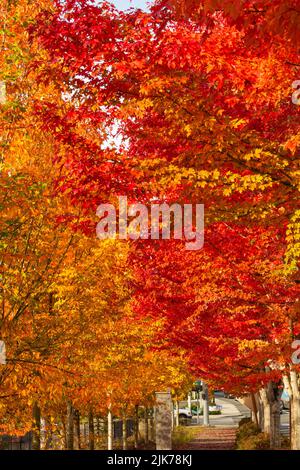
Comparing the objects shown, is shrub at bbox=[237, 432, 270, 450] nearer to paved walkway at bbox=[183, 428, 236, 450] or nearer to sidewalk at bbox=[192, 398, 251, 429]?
paved walkway at bbox=[183, 428, 236, 450]

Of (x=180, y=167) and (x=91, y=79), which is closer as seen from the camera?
(x=180, y=167)

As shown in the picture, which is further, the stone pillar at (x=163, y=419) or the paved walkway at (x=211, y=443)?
the paved walkway at (x=211, y=443)

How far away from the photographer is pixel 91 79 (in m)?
11.0

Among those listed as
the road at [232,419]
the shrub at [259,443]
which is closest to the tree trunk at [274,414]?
the shrub at [259,443]

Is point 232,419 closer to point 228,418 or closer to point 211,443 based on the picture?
point 228,418

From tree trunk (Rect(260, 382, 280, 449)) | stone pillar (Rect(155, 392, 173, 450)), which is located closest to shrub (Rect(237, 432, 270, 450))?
tree trunk (Rect(260, 382, 280, 449))

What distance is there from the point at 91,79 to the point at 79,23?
85 cm

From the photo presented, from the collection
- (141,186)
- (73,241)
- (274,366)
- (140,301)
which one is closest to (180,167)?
(141,186)

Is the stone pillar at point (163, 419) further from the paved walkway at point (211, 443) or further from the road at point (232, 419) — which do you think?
the road at point (232, 419)

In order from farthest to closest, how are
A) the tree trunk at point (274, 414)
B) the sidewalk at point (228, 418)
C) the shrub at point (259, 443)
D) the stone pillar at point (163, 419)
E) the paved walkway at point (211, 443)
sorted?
1. the sidewalk at point (228, 418)
2. the paved walkway at point (211, 443)
3. the shrub at point (259, 443)
4. the tree trunk at point (274, 414)
5. the stone pillar at point (163, 419)

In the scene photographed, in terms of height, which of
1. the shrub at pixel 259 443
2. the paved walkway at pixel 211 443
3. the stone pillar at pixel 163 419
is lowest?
the paved walkway at pixel 211 443

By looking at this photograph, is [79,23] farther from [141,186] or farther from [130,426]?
[130,426]

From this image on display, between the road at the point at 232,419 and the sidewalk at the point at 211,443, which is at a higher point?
the sidewalk at the point at 211,443

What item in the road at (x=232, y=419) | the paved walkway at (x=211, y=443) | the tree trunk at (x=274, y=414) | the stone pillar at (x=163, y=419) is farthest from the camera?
the road at (x=232, y=419)
